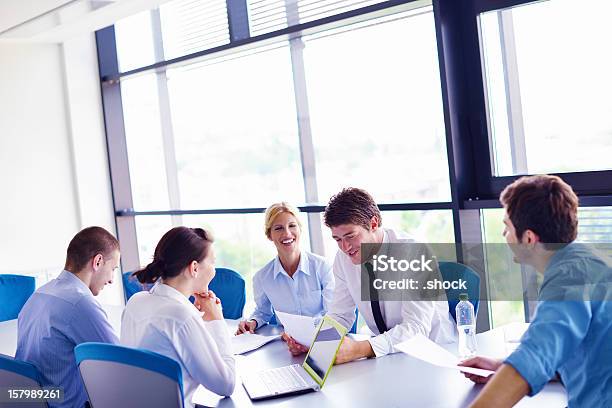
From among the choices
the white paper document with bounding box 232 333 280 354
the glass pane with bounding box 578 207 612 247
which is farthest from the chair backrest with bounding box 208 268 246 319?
the glass pane with bounding box 578 207 612 247

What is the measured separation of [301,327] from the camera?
3.06 metres

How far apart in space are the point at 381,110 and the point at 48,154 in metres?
3.48

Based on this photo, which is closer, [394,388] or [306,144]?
[394,388]

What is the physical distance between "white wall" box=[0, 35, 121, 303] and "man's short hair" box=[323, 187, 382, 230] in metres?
4.25

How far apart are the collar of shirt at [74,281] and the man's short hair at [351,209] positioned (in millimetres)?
1182

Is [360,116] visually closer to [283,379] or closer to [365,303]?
[365,303]

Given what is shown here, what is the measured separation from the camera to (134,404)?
2.46 meters

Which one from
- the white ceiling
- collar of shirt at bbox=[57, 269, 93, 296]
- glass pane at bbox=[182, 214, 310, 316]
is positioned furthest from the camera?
glass pane at bbox=[182, 214, 310, 316]

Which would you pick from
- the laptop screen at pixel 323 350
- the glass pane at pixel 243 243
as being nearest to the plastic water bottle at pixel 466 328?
the laptop screen at pixel 323 350

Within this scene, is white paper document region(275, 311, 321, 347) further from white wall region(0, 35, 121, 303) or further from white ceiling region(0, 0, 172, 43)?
white wall region(0, 35, 121, 303)

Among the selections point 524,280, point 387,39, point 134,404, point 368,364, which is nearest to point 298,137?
point 387,39

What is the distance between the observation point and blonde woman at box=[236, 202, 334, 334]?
4191 millimetres

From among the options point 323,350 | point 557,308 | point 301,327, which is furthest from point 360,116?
point 557,308

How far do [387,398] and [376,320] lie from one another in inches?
33.9
